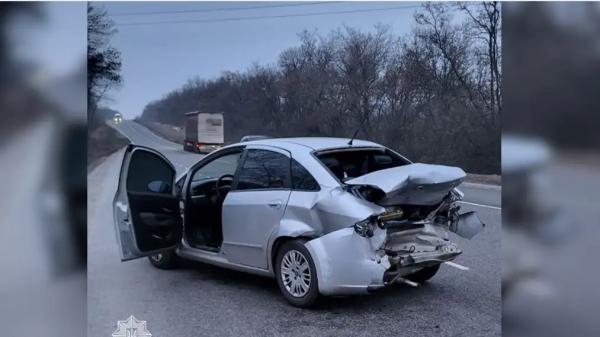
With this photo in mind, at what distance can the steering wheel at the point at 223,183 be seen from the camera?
357cm

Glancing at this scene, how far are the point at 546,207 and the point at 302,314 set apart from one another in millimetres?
1498

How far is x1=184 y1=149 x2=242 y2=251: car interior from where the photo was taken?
3.57m

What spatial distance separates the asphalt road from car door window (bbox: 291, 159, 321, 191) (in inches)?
25.9

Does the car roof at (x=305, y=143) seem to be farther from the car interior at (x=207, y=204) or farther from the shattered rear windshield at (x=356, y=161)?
the car interior at (x=207, y=204)

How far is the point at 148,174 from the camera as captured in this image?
11.0 feet

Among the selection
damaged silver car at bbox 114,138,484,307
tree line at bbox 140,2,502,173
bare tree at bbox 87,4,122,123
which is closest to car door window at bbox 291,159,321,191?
damaged silver car at bbox 114,138,484,307

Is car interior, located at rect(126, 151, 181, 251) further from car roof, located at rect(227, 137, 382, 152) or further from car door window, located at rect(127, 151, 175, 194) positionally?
car roof, located at rect(227, 137, 382, 152)

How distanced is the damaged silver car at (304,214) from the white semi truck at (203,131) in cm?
12

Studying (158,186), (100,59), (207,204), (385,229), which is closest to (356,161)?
(385,229)

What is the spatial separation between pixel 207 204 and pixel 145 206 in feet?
1.38

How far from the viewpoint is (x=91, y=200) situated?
10.3ft

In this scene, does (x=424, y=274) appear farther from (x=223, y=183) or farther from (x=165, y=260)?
(x=165, y=260)

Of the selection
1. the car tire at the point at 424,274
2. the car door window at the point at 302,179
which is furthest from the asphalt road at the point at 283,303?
the car door window at the point at 302,179

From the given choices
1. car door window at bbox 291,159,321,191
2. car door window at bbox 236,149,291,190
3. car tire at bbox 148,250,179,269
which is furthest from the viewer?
car tire at bbox 148,250,179,269
